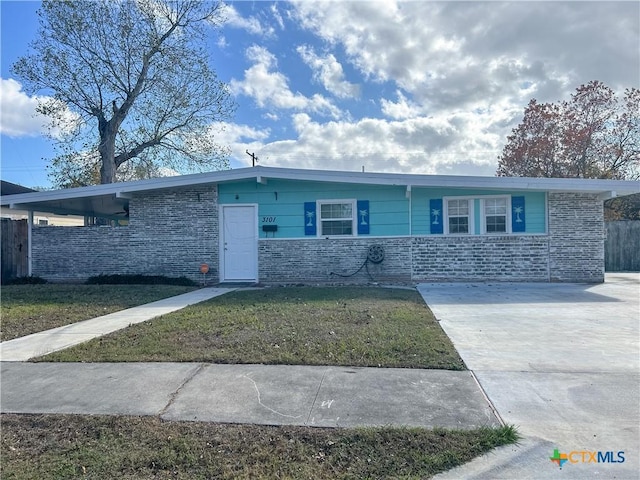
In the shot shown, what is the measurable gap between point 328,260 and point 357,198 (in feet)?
6.88

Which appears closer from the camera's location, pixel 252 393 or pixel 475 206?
pixel 252 393

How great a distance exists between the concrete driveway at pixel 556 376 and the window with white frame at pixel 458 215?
3.68m

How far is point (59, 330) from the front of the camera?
6668 mm

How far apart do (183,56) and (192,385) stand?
71.2ft

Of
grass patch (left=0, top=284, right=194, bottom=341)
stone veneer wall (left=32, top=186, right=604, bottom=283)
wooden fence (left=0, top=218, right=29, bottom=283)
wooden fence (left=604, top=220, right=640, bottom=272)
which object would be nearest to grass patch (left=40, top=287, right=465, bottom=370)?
grass patch (left=0, top=284, right=194, bottom=341)

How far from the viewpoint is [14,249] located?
14180 millimetres

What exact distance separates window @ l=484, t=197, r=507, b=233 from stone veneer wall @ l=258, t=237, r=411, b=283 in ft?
7.83

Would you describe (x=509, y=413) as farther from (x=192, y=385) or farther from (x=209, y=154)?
(x=209, y=154)

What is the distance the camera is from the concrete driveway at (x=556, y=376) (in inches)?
108

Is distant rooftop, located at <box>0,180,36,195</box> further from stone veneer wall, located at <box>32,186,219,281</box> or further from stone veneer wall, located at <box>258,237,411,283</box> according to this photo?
stone veneer wall, located at <box>258,237,411,283</box>

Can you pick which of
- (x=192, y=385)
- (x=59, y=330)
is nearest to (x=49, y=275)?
(x=59, y=330)

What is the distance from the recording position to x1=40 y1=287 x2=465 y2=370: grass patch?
16.0 feet

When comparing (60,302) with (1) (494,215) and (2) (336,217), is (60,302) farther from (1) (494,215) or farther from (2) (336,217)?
(1) (494,215)

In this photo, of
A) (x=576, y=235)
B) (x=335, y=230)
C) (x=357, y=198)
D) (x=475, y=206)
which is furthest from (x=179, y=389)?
(x=576, y=235)
